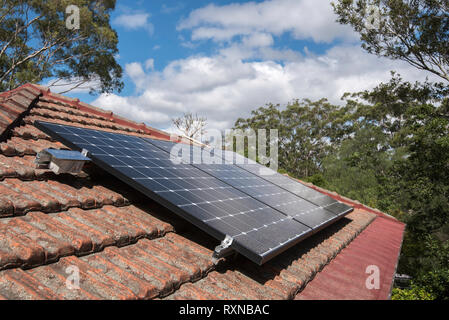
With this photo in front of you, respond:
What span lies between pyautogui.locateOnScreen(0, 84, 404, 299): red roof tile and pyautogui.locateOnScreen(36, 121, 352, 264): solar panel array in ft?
1.39

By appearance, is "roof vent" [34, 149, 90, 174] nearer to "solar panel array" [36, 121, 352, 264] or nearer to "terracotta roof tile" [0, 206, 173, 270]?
"solar panel array" [36, 121, 352, 264]

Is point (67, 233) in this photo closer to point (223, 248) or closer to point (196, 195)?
point (223, 248)

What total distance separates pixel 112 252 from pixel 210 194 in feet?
6.69

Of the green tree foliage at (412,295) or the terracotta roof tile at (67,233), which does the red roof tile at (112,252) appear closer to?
the terracotta roof tile at (67,233)

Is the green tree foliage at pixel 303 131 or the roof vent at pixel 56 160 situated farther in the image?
the green tree foliage at pixel 303 131

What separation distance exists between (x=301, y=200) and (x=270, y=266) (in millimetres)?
3154

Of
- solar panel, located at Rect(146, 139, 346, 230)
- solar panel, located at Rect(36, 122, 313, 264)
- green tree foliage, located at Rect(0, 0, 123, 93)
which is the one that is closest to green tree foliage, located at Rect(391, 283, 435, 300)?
solar panel, located at Rect(146, 139, 346, 230)

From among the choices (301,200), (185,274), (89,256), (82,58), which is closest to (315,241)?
(301,200)

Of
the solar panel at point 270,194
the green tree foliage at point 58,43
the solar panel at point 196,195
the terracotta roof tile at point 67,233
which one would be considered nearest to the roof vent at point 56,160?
the solar panel at point 196,195

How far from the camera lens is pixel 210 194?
5098 millimetres

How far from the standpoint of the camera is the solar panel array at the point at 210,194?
400cm

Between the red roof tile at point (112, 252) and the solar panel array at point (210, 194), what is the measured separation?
1.39 ft

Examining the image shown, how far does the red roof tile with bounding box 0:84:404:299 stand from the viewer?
2691 mm

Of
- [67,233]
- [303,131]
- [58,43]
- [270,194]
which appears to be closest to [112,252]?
[67,233]
